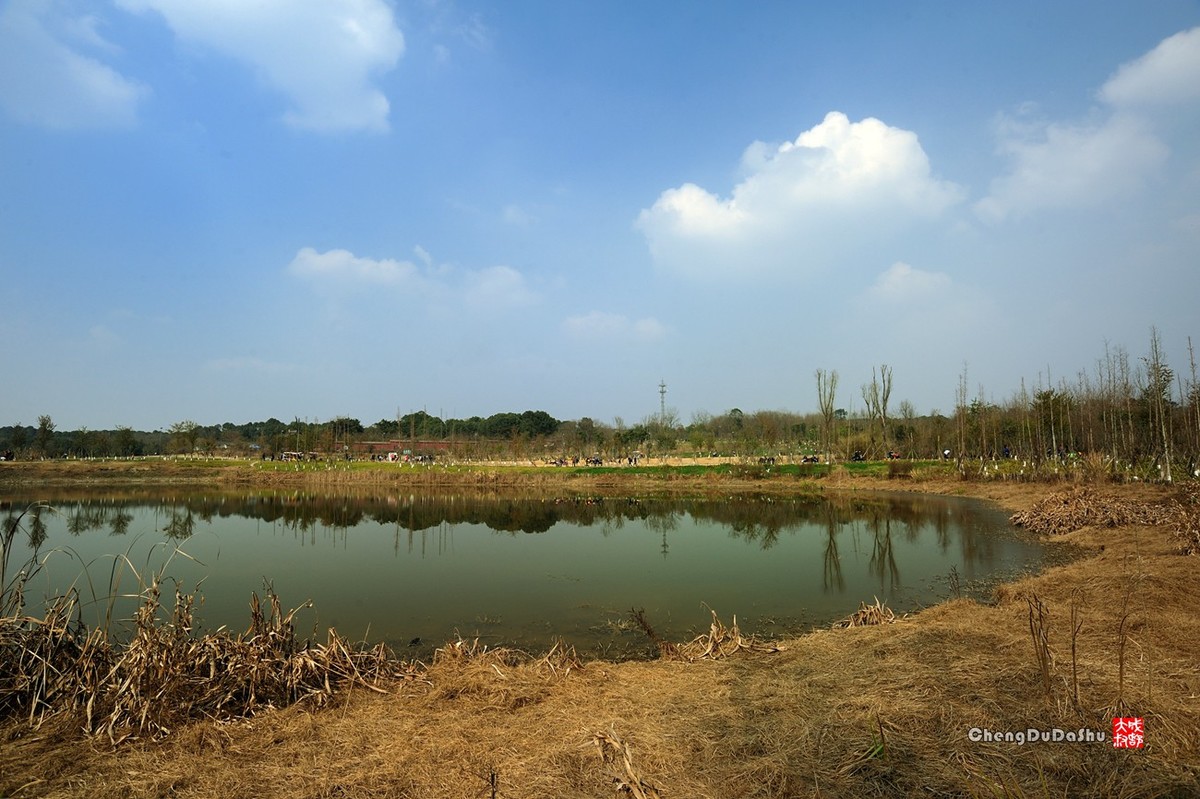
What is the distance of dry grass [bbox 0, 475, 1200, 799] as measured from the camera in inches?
137

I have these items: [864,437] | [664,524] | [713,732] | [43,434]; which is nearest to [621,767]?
[713,732]

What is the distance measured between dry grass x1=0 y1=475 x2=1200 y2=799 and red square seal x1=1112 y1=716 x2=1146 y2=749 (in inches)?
2.7

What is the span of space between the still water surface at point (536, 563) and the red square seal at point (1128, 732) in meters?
5.31

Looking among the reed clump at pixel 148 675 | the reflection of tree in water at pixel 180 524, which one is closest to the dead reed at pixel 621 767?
the reed clump at pixel 148 675

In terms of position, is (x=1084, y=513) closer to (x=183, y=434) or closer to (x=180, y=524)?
(x=180, y=524)

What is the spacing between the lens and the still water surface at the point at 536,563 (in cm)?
967

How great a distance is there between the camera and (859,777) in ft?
11.6

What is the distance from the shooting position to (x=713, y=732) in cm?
437

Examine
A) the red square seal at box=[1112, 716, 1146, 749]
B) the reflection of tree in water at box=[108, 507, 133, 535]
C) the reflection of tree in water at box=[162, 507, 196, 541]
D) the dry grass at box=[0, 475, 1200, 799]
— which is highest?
the red square seal at box=[1112, 716, 1146, 749]

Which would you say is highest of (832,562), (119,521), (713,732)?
(713,732)

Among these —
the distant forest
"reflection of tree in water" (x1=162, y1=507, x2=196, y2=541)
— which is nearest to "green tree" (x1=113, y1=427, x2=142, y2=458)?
the distant forest

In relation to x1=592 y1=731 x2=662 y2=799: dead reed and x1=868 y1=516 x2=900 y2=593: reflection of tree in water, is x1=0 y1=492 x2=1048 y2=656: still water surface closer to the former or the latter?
x1=868 y1=516 x2=900 y2=593: reflection of tree in water

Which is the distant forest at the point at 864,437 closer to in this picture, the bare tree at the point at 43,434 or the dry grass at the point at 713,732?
the bare tree at the point at 43,434

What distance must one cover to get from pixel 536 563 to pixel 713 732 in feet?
36.7
